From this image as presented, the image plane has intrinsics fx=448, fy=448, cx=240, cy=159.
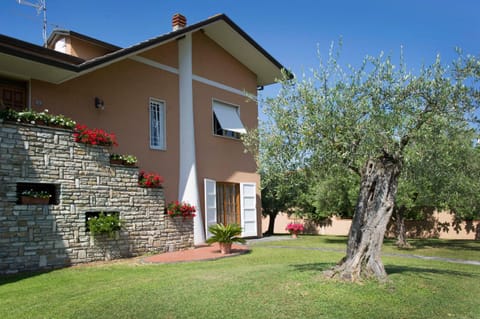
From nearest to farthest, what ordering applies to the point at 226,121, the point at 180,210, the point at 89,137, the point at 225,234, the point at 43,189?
the point at 43,189 → the point at 89,137 → the point at 225,234 → the point at 180,210 → the point at 226,121

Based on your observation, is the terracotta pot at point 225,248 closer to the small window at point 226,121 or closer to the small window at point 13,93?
the small window at point 226,121

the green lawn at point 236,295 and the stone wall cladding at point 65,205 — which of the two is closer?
the green lawn at point 236,295

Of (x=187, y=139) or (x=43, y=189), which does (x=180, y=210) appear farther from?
(x=43, y=189)

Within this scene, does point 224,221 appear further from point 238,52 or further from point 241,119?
point 238,52

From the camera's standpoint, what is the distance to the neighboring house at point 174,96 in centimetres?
1317

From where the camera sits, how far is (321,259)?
41.0ft

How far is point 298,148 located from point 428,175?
3.43 m

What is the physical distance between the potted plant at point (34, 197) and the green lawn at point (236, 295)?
1.81m

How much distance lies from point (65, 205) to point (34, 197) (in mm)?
864

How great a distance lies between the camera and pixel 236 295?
23.9 ft

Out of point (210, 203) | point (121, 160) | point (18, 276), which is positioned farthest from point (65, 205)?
point (210, 203)

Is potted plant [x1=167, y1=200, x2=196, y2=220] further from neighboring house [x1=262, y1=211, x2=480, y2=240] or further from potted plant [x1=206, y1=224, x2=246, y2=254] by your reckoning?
neighboring house [x1=262, y1=211, x2=480, y2=240]

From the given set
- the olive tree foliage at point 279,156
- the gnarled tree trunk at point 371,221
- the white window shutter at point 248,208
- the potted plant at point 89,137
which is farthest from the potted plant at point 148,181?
the gnarled tree trunk at point 371,221

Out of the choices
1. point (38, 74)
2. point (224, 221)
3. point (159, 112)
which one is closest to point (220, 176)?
point (224, 221)
